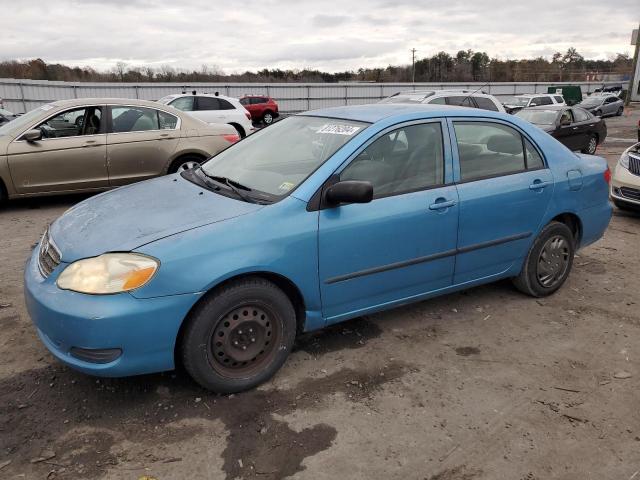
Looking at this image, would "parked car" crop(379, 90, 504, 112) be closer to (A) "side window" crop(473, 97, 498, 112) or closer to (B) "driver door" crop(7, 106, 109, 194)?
(A) "side window" crop(473, 97, 498, 112)

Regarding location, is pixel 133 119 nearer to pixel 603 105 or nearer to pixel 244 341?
pixel 244 341

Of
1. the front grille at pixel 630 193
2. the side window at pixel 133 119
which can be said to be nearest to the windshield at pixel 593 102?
the front grille at pixel 630 193

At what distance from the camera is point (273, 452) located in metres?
2.61

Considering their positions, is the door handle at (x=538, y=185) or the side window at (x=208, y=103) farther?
the side window at (x=208, y=103)

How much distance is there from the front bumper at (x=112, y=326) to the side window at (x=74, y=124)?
16.8 feet

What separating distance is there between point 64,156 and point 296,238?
5.40m

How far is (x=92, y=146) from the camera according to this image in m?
7.30

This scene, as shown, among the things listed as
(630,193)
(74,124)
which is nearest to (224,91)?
(74,124)

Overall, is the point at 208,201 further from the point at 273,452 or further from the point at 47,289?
the point at 273,452

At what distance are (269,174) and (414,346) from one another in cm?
155

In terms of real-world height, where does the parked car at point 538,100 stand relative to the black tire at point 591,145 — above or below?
above

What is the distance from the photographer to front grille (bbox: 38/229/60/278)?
294 centimetres

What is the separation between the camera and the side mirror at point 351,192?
9.93 ft

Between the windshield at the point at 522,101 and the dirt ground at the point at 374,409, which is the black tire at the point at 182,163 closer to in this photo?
the dirt ground at the point at 374,409
